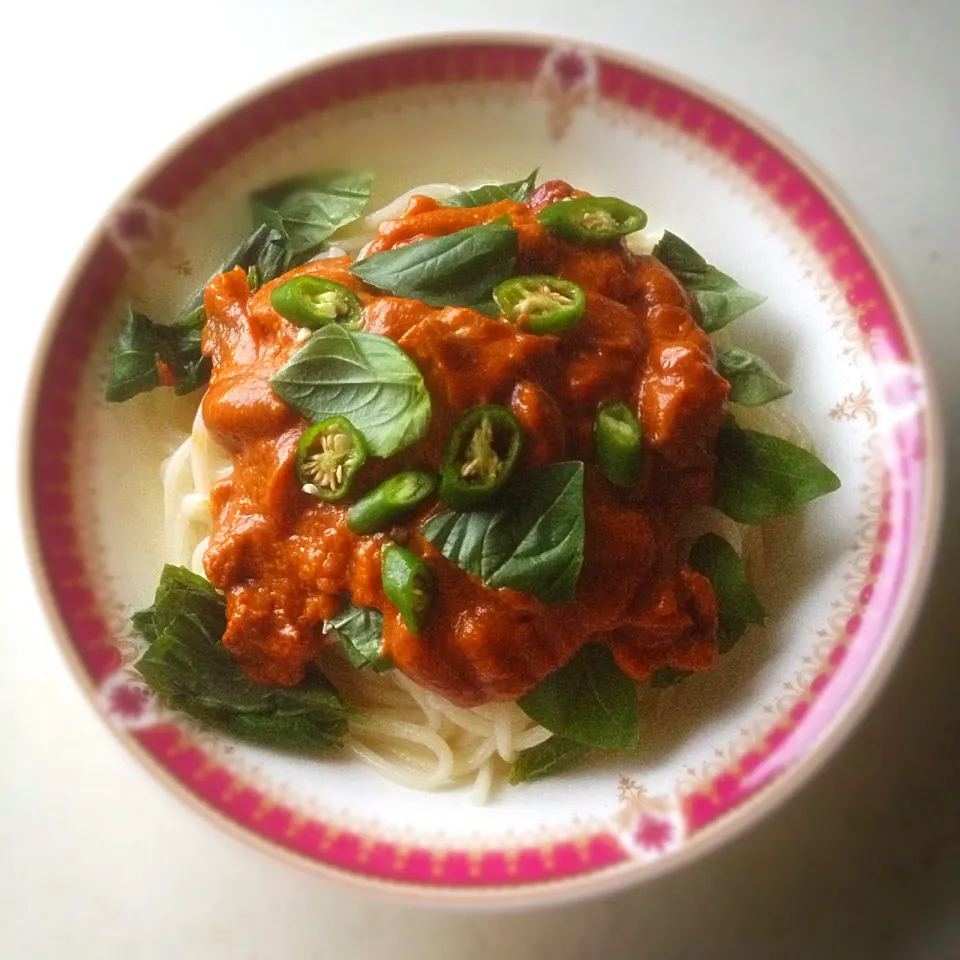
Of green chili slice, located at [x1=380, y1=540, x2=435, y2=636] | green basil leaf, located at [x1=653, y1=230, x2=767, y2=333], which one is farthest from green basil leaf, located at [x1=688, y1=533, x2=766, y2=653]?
green chili slice, located at [x1=380, y1=540, x2=435, y2=636]

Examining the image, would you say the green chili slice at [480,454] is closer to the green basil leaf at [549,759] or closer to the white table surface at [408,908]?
the green basil leaf at [549,759]

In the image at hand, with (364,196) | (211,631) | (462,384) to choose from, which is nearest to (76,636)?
(211,631)

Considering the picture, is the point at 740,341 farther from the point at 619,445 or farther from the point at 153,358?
the point at 153,358

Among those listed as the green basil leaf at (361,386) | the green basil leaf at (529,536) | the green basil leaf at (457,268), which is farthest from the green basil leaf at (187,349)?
the green basil leaf at (529,536)

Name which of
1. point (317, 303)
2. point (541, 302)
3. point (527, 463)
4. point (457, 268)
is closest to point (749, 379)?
point (541, 302)

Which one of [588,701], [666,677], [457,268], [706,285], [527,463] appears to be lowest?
[588,701]

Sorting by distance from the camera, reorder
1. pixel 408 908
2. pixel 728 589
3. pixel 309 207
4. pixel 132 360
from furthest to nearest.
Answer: pixel 309 207, pixel 132 360, pixel 408 908, pixel 728 589

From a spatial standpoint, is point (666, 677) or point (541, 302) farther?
point (666, 677)
